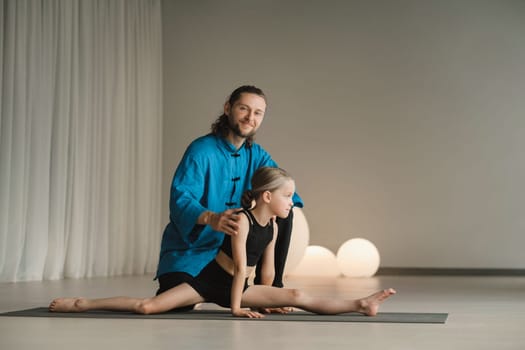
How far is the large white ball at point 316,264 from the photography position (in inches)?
270

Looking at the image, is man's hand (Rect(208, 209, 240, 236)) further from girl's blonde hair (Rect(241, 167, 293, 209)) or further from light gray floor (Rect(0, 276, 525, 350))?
light gray floor (Rect(0, 276, 525, 350))

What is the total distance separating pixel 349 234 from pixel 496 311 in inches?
166

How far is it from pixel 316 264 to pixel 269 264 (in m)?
3.75

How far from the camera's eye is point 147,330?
2.47m

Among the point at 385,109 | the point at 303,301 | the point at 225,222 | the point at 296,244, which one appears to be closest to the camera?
the point at 225,222

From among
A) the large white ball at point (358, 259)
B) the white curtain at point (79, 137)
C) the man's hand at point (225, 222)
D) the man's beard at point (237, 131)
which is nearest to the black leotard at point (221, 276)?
the man's hand at point (225, 222)

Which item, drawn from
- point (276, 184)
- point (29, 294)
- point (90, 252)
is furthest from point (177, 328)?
point (90, 252)

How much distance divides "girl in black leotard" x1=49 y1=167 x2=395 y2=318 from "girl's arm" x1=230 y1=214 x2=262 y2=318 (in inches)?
0.7

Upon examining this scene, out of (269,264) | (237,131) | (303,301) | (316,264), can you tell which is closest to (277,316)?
(303,301)

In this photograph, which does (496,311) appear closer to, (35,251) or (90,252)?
(35,251)

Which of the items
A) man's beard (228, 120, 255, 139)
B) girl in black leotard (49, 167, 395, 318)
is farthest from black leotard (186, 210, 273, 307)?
man's beard (228, 120, 255, 139)

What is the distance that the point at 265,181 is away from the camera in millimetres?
3033

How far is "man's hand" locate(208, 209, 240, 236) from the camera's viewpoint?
2.81 meters

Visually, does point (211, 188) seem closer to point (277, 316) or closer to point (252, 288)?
point (252, 288)
